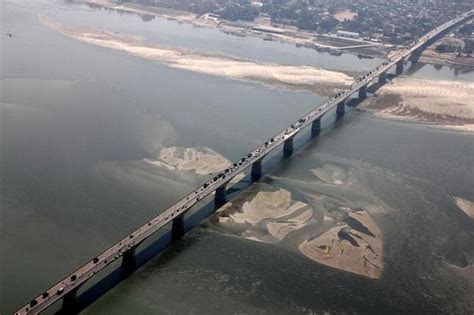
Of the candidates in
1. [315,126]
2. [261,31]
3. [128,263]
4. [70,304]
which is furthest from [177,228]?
[261,31]

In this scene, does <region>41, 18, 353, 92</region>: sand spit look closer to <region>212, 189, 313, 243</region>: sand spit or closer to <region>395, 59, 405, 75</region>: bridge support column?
<region>395, 59, 405, 75</region>: bridge support column

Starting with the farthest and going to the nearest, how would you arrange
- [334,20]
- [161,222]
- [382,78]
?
[334,20] → [382,78] → [161,222]

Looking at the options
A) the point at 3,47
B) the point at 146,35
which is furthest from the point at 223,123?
the point at 146,35

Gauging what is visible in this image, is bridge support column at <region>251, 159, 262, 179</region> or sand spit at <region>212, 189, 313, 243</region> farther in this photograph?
bridge support column at <region>251, 159, 262, 179</region>

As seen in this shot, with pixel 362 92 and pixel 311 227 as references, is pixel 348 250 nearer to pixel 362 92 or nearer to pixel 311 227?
pixel 311 227

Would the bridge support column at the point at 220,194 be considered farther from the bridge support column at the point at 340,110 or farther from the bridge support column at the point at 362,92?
the bridge support column at the point at 362,92

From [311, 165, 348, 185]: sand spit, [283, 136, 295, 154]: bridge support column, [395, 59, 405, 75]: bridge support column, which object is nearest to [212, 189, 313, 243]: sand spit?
[311, 165, 348, 185]: sand spit

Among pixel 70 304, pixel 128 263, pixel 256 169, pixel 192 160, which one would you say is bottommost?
pixel 70 304

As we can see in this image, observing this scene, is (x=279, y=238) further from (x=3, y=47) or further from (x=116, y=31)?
(x=116, y=31)
